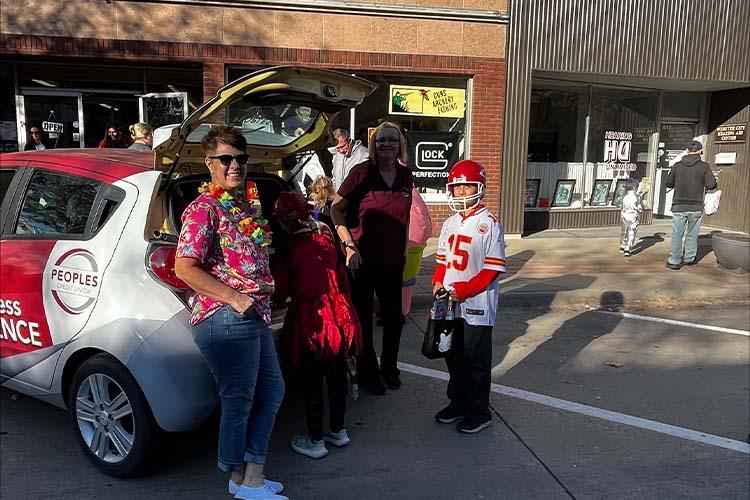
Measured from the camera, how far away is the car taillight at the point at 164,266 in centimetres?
314


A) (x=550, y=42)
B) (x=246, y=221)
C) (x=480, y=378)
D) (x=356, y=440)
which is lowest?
(x=356, y=440)

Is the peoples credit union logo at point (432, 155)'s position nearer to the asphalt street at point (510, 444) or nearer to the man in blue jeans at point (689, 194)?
the man in blue jeans at point (689, 194)

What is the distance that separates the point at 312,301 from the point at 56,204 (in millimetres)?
1610

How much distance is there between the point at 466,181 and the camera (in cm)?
378

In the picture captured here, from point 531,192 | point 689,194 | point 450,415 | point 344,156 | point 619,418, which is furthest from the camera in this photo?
point 531,192

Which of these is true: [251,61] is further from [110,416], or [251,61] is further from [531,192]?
[110,416]

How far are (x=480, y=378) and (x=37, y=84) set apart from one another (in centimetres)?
1007

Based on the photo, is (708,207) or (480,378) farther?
(708,207)

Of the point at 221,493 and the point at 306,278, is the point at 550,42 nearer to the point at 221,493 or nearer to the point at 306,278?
the point at 306,278

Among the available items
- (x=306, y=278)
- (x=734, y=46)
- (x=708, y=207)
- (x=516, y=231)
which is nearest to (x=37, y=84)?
(x=516, y=231)

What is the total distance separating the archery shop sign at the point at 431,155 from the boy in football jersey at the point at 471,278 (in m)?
7.64

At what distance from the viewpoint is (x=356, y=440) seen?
12.8 ft

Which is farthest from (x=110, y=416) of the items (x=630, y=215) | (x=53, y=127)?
(x=53, y=127)

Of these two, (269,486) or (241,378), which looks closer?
(241,378)
